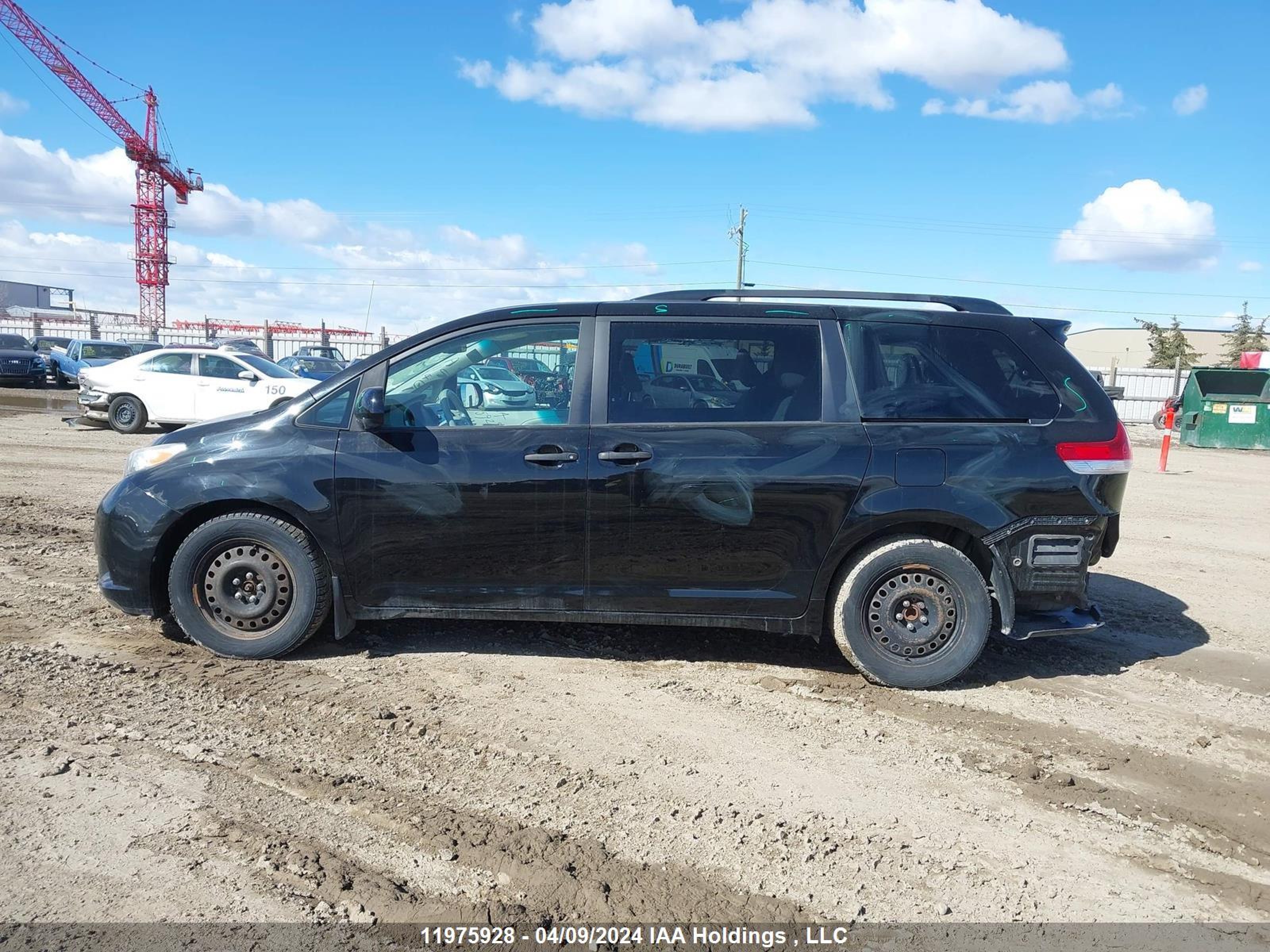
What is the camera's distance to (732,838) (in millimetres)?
3160

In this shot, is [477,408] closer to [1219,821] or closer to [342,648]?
[342,648]

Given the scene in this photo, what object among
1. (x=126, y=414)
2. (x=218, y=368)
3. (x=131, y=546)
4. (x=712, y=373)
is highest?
(x=218, y=368)

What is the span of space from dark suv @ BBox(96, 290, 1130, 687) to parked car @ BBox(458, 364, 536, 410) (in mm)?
23

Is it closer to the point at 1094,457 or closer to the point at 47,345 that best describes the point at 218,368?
the point at 1094,457

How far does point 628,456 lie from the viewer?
4.51 m

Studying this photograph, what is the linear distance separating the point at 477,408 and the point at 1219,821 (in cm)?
374

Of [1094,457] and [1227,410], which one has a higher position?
[1227,410]

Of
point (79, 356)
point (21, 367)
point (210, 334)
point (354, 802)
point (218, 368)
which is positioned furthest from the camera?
point (210, 334)

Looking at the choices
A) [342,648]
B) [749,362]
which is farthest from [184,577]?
[749,362]

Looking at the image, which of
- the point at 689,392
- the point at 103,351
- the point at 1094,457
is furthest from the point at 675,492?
the point at 103,351

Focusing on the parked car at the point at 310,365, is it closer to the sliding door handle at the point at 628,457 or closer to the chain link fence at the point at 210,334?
the chain link fence at the point at 210,334

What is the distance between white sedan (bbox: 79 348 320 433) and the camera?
52.7 feet

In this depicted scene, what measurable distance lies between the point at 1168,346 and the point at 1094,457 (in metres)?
52.8

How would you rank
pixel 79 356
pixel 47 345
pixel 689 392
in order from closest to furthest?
pixel 689 392 → pixel 79 356 → pixel 47 345
